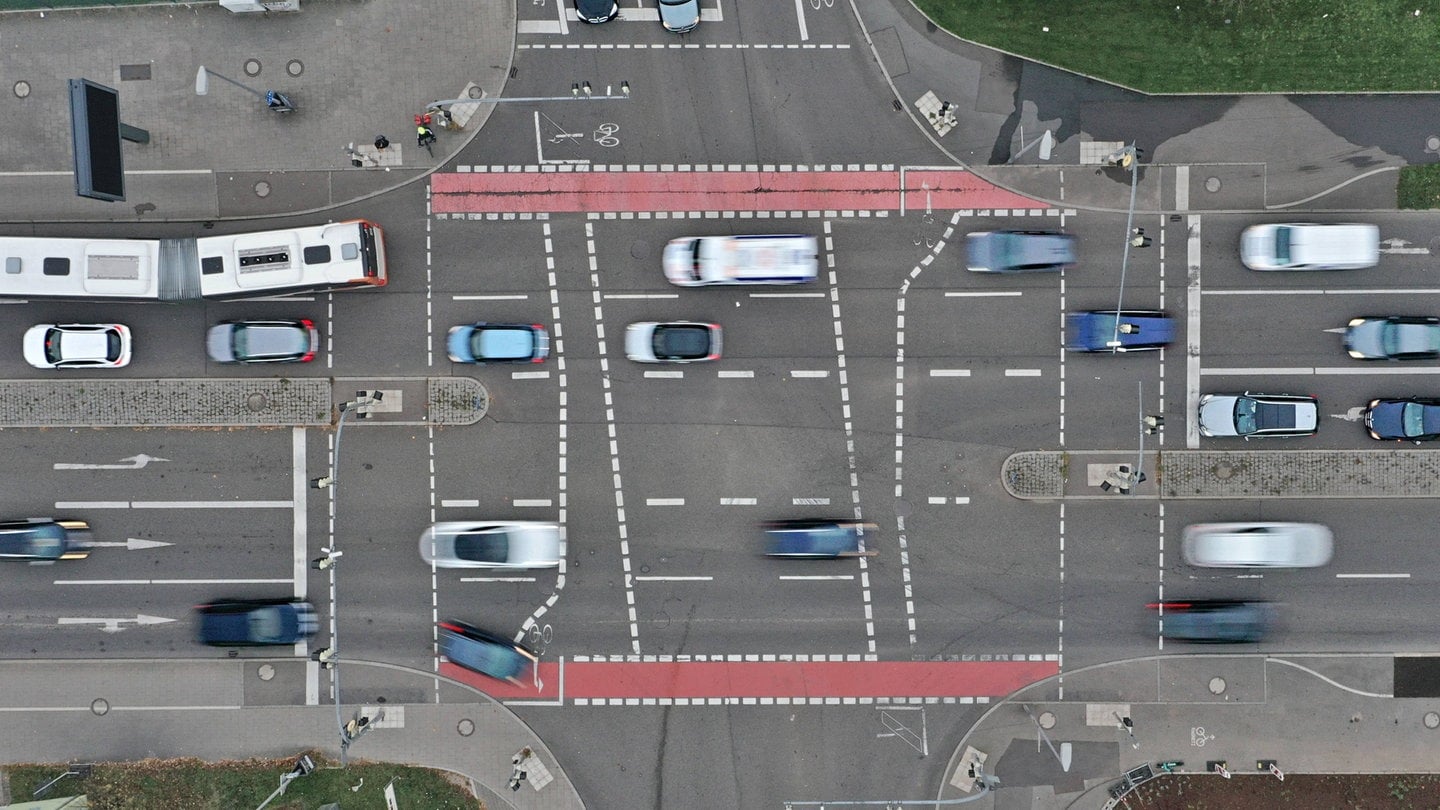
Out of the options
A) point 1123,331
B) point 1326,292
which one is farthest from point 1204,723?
point 1326,292

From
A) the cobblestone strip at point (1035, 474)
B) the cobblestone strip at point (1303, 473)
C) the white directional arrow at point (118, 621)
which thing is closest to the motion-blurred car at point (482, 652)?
the white directional arrow at point (118, 621)

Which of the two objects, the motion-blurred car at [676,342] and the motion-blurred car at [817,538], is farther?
the motion-blurred car at [817,538]

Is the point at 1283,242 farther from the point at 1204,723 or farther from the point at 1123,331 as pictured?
the point at 1204,723

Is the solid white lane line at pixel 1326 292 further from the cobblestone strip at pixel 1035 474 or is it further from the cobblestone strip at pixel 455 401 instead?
the cobblestone strip at pixel 455 401

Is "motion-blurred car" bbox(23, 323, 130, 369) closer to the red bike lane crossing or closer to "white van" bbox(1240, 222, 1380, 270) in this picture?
the red bike lane crossing

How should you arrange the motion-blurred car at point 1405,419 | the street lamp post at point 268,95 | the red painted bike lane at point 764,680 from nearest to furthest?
1. the street lamp post at point 268,95
2. the motion-blurred car at point 1405,419
3. the red painted bike lane at point 764,680
